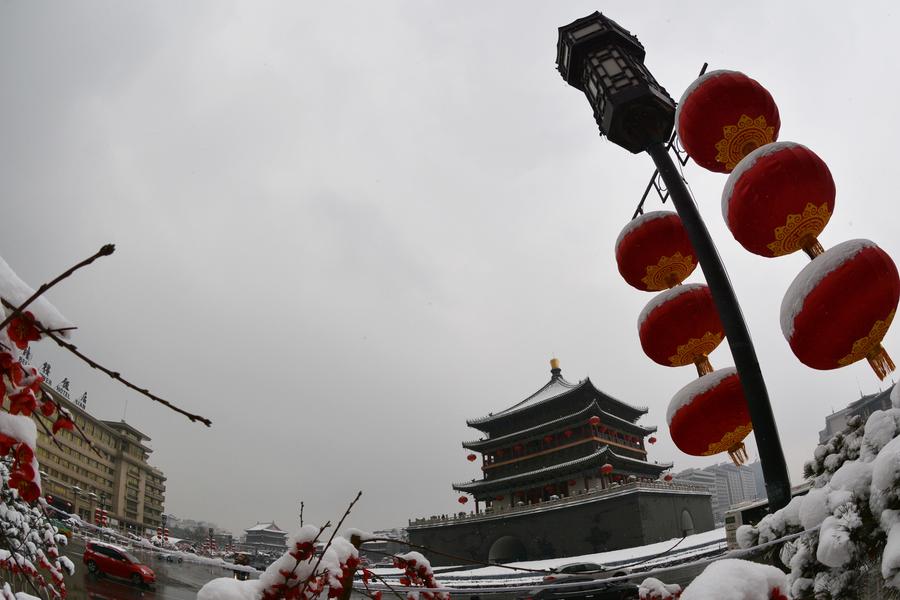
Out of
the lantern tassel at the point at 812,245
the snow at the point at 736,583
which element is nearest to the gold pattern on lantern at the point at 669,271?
the lantern tassel at the point at 812,245

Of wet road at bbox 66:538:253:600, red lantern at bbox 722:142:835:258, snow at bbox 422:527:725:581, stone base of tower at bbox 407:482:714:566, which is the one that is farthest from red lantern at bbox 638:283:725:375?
stone base of tower at bbox 407:482:714:566

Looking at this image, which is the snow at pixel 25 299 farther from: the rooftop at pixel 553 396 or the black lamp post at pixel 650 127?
the rooftop at pixel 553 396

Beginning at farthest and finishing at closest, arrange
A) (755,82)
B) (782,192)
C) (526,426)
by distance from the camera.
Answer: (526,426) → (755,82) → (782,192)

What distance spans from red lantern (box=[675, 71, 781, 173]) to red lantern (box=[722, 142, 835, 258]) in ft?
1.47

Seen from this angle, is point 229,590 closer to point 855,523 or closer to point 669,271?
point 855,523

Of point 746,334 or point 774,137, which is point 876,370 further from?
point 774,137

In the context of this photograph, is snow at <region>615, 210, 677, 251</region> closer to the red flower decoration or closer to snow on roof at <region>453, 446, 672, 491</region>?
the red flower decoration

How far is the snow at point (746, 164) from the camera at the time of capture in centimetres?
242

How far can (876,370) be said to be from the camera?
2.29m

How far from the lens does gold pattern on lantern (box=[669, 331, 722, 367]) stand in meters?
3.12

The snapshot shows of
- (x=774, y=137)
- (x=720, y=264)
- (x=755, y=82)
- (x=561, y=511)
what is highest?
(x=755, y=82)

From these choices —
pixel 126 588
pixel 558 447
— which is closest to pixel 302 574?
pixel 126 588

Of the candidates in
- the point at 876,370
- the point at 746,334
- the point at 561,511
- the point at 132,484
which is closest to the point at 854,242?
the point at 876,370

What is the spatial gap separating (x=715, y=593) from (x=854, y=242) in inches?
68.9
